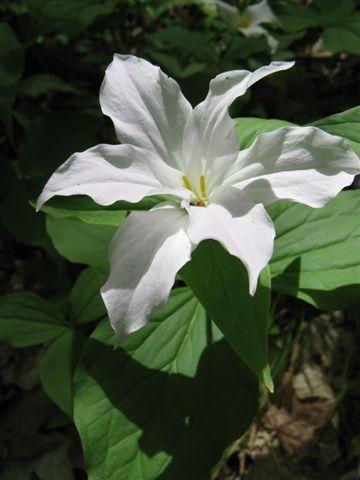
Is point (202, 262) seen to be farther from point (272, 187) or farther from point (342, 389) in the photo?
point (342, 389)

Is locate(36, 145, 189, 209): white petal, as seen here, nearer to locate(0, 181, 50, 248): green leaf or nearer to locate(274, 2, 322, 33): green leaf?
locate(0, 181, 50, 248): green leaf

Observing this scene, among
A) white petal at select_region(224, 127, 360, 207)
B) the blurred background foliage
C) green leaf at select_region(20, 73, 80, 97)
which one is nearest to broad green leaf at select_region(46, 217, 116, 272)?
the blurred background foliage

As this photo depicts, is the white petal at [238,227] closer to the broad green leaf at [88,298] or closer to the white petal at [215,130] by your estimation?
the white petal at [215,130]

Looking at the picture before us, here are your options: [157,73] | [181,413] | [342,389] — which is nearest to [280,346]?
[342,389]

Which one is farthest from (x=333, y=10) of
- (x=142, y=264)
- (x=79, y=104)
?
(x=142, y=264)

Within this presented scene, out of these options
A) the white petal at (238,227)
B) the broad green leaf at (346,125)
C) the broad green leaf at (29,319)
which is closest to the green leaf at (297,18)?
the broad green leaf at (346,125)
